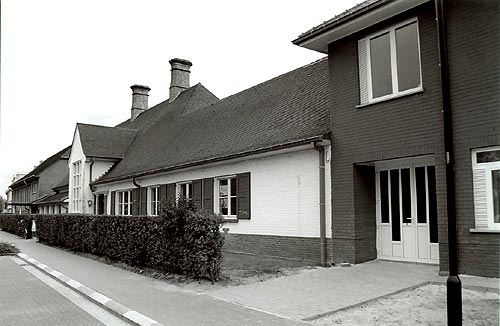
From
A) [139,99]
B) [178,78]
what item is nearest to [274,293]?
[178,78]

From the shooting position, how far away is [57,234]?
2042 cm

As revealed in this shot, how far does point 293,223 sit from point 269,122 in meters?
4.43

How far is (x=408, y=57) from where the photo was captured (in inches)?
412

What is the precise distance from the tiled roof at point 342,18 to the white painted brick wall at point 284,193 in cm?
306

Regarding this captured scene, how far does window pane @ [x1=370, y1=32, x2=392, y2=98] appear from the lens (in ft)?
35.6

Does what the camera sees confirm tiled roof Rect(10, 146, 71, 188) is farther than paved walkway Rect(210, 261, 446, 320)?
Yes

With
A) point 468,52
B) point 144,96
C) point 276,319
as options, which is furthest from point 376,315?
point 144,96

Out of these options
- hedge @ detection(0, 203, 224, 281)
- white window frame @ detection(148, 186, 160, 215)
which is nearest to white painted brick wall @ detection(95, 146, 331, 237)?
hedge @ detection(0, 203, 224, 281)

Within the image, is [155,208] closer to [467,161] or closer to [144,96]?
[467,161]

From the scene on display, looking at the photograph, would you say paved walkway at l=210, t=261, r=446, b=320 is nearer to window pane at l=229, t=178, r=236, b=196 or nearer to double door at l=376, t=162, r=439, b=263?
double door at l=376, t=162, r=439, b=263

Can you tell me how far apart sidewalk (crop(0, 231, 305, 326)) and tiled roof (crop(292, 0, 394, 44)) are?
278 inches

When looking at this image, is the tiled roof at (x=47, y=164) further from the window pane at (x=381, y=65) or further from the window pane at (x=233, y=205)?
the window pane at (x=381, y=65)

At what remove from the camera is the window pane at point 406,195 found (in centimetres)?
1076

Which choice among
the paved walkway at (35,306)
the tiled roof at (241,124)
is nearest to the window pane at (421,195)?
the tiled roof at (241,124)
